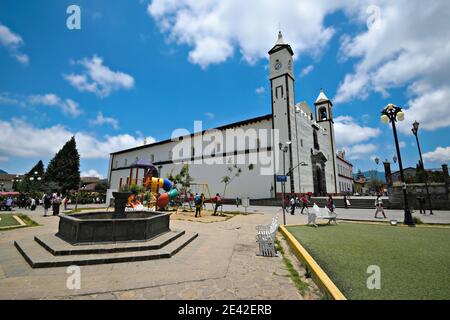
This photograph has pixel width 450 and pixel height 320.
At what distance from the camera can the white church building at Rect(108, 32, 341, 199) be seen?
1015 inches

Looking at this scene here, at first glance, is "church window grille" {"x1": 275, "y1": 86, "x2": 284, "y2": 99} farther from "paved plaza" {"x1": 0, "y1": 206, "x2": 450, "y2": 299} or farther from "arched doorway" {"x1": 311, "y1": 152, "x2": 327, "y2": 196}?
"paved plaza" {"x1": 0, "y1": 206, "x2": 450, "y2": 299}

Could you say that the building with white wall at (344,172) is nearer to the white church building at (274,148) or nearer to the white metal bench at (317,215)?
the white church building at (274,148)

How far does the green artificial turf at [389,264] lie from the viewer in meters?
2.87

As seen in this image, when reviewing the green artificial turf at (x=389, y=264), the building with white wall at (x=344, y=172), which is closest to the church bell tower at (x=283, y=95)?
the green artificial turf at (x=389, y=264)

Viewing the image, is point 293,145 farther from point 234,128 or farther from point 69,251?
point 69,251

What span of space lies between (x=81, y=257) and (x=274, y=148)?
23224 millimetres

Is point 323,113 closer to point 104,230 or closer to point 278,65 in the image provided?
point 278,65

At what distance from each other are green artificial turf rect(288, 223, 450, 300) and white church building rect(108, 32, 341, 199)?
16.2m

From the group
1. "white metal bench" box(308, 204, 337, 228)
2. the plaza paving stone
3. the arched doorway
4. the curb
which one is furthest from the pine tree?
the curb

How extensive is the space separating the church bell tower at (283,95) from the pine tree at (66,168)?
43079mm

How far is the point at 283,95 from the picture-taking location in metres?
26.5

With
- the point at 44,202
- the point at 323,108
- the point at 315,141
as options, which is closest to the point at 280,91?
the point at 315,141

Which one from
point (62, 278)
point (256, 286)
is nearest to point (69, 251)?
point (62, 278)
